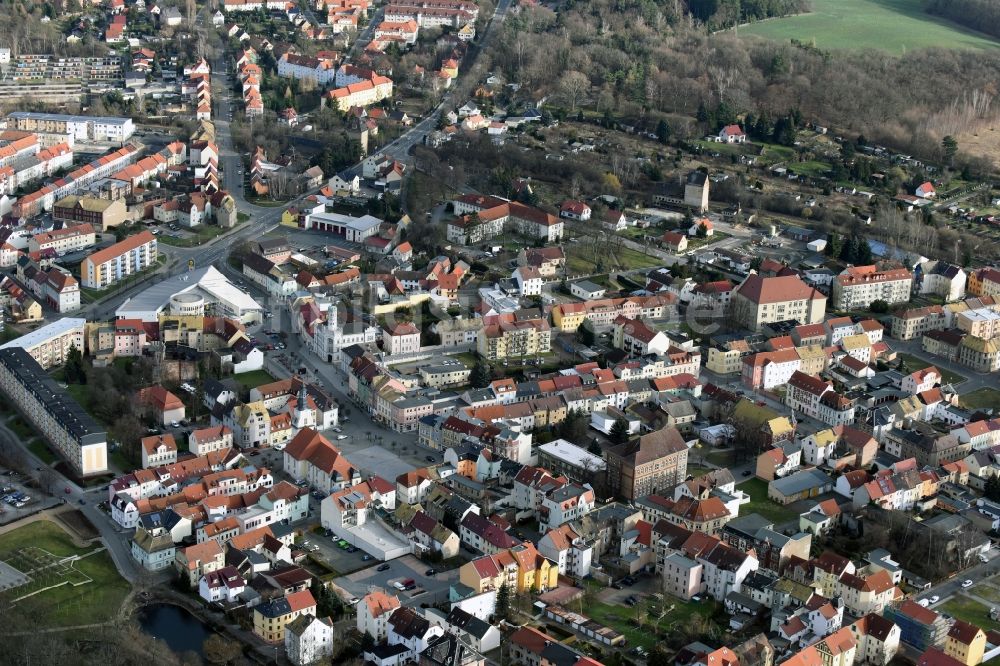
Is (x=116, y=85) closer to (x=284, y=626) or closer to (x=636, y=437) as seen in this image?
(x=636, y=437)

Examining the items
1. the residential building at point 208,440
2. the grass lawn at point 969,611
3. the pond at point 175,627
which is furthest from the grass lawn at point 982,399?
the pond at point 175,627

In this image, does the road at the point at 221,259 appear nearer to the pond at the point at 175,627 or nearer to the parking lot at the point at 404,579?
the pond at the point at 175,627

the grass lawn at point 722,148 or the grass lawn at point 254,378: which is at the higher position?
the grass lawn at point 722,148

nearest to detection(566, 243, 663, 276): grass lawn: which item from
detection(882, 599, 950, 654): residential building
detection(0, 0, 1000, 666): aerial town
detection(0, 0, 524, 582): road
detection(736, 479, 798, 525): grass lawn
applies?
detection(0, 0, 1000, 666): aerial town

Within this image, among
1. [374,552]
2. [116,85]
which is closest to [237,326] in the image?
[374,552]

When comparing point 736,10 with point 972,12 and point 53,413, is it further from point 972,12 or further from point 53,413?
point 53,413
